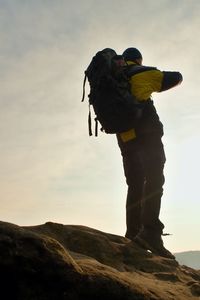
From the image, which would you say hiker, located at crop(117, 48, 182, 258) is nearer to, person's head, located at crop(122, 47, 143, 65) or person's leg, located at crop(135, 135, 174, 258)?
person's leg, located at crop(135, 135, 174, 258)

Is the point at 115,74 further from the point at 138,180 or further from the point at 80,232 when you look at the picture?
the point at 80,232

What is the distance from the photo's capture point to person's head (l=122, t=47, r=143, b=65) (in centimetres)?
905

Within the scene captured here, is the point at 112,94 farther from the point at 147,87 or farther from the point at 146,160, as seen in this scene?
the point at 146,160

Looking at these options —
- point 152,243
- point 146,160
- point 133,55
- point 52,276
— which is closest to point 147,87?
point 133,55

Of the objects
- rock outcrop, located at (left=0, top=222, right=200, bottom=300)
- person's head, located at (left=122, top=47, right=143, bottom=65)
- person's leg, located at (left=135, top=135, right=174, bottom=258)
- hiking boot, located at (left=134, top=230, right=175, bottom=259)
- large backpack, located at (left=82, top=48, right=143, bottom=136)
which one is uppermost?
person's head, located at (left=122, top=47, right=143, bottom=65)

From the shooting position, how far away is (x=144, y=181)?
8.43 meters

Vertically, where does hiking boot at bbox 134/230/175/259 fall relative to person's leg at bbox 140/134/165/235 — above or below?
below

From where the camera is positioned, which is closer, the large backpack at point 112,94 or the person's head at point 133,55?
the large backpack at point 112,94

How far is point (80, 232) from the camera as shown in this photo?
7.34 meters

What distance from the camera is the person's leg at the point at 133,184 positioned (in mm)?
8391

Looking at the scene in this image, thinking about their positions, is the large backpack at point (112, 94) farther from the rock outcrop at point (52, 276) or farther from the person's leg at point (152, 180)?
the rock outcrop at point (52, 276)

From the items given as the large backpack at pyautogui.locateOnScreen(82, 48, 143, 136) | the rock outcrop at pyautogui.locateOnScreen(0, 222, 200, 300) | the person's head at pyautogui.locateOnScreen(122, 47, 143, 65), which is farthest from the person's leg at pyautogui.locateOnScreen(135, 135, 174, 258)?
the rock outcrop at pyautogui.locateOnScreen(0, 222, 200, 300)

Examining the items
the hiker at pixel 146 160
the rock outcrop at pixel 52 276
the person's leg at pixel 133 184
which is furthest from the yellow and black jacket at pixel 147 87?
the rock outcrop at pixel 52 276

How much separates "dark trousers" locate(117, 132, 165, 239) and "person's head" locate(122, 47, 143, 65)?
5.34 ft
